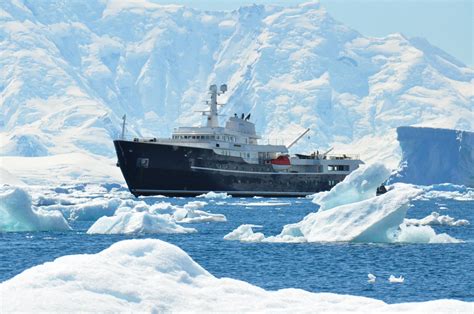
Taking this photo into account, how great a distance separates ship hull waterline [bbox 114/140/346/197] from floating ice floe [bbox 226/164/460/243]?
51.5m

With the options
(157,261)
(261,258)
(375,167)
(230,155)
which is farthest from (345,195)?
(230,155)

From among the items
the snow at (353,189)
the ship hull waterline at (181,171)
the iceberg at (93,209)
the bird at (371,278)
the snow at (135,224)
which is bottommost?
the bird at (371,278)

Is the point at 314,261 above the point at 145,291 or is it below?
below

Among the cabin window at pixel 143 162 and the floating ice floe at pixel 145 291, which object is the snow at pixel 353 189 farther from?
the cabin window at pixel 143 162

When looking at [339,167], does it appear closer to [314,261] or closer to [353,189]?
[353,189]

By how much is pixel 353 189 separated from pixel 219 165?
55.2 meters

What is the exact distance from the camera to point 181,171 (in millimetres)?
96812

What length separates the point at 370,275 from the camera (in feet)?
98.9

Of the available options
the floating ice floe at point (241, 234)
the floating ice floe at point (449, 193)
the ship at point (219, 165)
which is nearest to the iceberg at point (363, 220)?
the floating ice floe at point (241, 234)

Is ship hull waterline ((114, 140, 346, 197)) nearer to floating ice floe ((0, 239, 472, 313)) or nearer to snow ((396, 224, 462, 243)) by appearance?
snow ((396, 224, 462, 243))

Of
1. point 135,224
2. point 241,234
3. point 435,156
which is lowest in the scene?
point 241,234

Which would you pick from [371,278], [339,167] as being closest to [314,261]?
[371,278]

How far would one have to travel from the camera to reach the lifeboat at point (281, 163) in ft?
353

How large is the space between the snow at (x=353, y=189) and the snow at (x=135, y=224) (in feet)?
21.0
